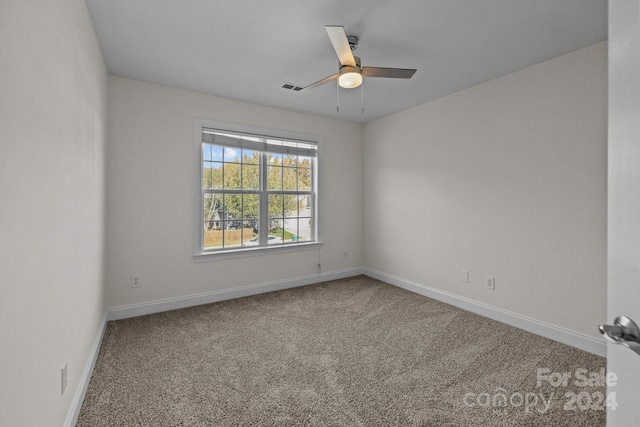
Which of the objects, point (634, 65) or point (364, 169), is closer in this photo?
point (634, 65)

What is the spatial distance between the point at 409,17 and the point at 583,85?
167 centimetres

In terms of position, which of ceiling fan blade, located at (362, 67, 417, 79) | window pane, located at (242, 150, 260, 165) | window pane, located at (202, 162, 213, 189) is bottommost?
window pane, located at (202, 162, 213, 189)

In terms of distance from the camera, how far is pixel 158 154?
3.34 meters

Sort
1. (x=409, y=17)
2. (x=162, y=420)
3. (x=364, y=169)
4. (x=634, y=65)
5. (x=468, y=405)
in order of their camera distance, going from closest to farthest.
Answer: (x=634, y=65) → (x=162, y=420) → (x=468, y=405) → (x=409, y=17) → (x=364, y=169)

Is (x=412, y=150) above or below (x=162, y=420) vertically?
above

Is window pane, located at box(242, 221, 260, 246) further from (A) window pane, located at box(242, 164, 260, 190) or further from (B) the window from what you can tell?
(A) window pane, located at box(242, 164, 260, 190)

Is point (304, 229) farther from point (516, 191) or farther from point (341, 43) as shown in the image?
point (341, 43)

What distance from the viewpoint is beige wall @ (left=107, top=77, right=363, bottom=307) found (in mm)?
3117

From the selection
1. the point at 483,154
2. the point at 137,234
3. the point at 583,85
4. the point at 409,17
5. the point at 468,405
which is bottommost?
the point at 468,405

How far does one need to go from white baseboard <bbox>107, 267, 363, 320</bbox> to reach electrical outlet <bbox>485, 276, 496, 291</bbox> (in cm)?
208

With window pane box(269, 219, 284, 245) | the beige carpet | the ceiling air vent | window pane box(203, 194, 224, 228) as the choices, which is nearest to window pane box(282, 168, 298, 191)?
window pane box(269, 219, 284, 245)

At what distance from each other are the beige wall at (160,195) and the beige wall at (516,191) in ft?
6.22

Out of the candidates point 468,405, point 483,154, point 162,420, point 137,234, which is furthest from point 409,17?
point 137,234

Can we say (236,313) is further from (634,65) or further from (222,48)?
(634,65)
